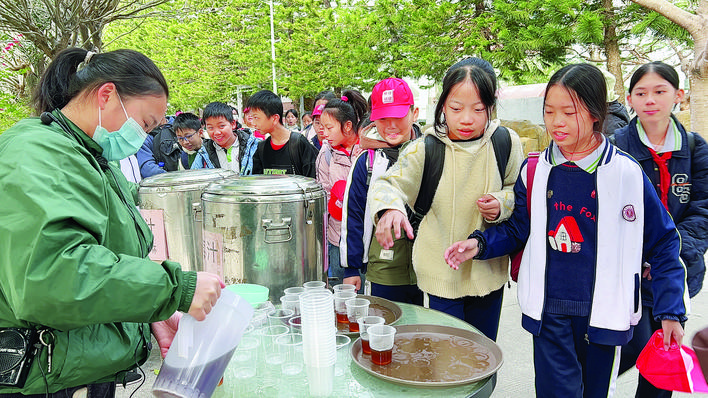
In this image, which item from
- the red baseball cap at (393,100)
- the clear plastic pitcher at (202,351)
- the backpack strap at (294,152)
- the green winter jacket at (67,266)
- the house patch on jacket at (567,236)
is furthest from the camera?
→ the backpack strap at (294,152)

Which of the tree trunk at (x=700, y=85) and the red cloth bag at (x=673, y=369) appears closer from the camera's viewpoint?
the red cloth bag at (x=673, y=369)

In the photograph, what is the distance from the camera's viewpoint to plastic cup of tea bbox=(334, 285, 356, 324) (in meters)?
1.95

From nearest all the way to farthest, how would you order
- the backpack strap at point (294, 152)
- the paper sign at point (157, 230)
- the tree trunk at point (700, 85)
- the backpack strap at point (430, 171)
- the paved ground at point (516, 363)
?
the backpack strap at point (430, 171)
the paved ground at point (516, 363)
the paper sign at point (157, 230)
the backpack strap at point (294, 152)
the tree trunk at point (700, 85)

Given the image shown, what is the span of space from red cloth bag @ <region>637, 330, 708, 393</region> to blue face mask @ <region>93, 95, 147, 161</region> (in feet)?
6.94

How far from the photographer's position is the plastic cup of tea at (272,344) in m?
1.64

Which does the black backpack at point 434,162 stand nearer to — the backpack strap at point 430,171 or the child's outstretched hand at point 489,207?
the backpack strap at point 430,171

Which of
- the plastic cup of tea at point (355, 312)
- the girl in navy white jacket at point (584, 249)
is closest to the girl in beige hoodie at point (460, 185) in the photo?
the girl in navy white jacket at point (584, 249)

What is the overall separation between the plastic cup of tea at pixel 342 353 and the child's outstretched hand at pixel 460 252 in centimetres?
59

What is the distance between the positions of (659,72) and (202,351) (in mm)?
2528

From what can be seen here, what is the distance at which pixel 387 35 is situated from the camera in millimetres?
14977

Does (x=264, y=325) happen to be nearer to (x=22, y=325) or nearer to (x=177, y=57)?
(x=22, y=325)

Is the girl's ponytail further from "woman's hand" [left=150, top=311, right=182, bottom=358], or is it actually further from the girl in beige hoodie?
the girl in beige hoodie

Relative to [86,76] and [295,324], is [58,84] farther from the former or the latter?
[295,324]

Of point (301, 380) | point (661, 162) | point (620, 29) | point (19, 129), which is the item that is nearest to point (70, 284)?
point (19, 129)
